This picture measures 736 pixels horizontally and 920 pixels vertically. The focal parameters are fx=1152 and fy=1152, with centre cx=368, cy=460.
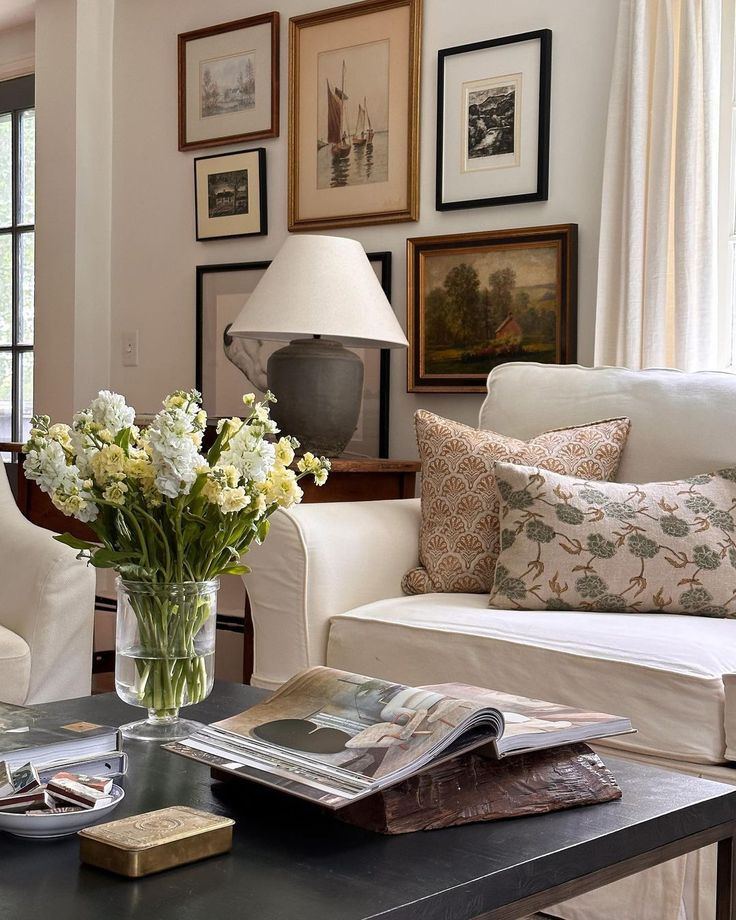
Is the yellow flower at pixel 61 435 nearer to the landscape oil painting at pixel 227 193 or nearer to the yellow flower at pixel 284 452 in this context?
the yellow flower at pixel 284 452

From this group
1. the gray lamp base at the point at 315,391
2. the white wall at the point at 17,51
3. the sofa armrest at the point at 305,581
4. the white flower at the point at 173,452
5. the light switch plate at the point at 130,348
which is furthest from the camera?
the white wall at the point at 17,51

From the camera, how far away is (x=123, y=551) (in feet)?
4.14

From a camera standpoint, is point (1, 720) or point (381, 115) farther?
point (381, 115)

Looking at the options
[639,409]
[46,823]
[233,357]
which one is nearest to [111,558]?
[46,823]

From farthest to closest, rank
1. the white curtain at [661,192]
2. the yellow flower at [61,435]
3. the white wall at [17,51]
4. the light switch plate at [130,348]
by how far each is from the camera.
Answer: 1. the white wall at [17,51]
2. the light switch plate at [130,348]
3. the white curtain at [661,192]
4. the yellow flower at [61,435]

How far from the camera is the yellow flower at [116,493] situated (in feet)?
4.01

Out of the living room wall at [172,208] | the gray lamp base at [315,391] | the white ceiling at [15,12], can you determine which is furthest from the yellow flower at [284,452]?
the white ceiling at [15,12]

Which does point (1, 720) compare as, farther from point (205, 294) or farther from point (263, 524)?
point (205, 294)

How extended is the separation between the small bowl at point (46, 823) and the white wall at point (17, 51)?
420 centimetres

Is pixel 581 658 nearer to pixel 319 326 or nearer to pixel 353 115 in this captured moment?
pixel 319 326

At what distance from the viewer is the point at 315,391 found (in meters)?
3.03

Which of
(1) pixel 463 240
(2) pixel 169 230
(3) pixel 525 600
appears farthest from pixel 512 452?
(2) pixel 169 230

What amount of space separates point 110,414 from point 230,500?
175 mm

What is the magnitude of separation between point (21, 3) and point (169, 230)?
111 cm
